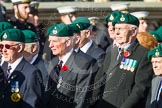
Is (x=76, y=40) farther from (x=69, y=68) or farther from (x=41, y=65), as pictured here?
(x=69, y=68)

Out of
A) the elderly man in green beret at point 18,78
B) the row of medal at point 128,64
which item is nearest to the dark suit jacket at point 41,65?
the elderly man in green beret at point 18,78

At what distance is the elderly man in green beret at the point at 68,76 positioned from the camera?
9930 millimetres

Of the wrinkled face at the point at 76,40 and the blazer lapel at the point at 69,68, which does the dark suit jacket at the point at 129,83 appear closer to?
the blazer lapel at the point at 69,68

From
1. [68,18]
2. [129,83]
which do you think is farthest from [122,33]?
[68,18]

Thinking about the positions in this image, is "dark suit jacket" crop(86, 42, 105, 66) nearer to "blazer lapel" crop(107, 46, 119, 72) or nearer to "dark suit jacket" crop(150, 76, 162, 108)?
"blazer lapel" crop(107, 46, 119, 72)

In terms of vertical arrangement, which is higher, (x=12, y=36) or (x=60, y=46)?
(x=12, y=36)

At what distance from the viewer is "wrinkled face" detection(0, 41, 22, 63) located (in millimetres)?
9680

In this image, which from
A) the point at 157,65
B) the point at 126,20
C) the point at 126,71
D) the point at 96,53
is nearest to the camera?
the point at 157,65

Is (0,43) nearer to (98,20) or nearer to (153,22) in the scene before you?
(98,20)

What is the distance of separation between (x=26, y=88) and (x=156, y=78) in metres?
1.62

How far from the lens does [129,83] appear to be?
10031 millimetres

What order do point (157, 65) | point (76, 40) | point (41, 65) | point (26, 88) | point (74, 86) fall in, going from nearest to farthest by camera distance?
1. point (26, 88)
2. point (157, 65)
3. point (74, 86)
4. point (76, 40)
5. point (41, 65)

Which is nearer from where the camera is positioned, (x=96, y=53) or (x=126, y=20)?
(x=126, y=20)

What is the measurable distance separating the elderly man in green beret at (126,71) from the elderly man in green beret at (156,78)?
0.17 m
